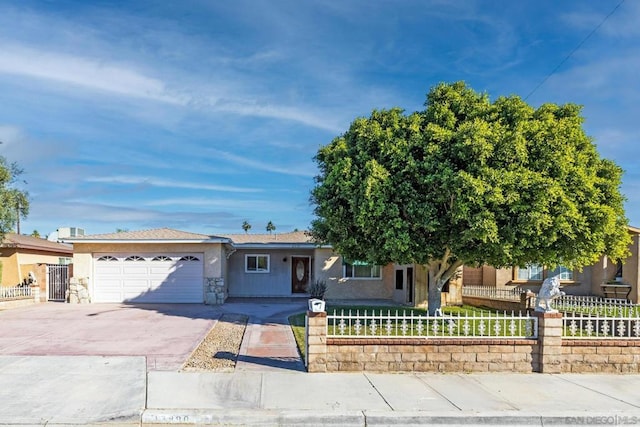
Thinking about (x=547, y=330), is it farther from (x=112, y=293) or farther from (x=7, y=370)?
(x=112, y=293)

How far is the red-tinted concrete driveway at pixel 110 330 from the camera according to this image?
377 inches

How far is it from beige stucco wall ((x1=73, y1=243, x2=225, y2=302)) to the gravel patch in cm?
496

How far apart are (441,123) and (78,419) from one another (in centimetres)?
985

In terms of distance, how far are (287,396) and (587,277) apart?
1964 cm

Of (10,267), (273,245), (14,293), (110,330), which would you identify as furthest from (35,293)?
(273,245)

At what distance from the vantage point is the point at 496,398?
6.85m

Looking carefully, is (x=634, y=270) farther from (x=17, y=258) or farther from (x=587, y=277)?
(x=17, y=258)

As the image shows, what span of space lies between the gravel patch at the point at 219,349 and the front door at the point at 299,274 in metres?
8.80

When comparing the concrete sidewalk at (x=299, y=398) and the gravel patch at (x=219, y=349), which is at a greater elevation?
the concrete sidewalk at (x=299, y=398)

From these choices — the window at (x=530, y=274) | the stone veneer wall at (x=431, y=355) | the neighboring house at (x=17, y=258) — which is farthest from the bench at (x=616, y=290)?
the neighboring house at (x=17, y=258)

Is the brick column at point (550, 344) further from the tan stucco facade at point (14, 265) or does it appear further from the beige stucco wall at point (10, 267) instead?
the beige stucco wall at point (10, 267)

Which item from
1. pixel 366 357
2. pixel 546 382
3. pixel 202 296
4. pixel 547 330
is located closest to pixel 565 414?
pixel 546 382

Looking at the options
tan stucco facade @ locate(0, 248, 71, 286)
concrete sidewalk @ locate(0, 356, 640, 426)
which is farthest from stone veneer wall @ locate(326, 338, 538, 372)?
tan stucco facade @ locate(0, 248, 71, 286)

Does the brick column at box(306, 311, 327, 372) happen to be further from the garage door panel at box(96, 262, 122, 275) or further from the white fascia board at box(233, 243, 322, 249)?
the garage door panel at box(96, 262, 122, 275)
